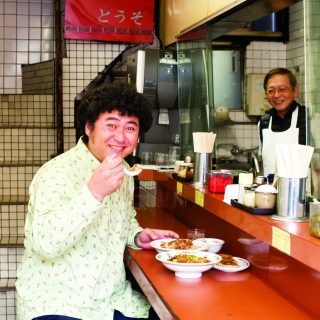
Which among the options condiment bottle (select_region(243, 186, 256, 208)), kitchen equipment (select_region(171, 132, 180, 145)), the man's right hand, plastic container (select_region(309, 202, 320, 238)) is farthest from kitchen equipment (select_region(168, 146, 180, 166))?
plastic container (select_region(309, 202, 320, 238))

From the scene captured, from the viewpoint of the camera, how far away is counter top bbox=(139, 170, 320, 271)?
1854mm

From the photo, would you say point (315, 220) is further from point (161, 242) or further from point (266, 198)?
point (161, 242)

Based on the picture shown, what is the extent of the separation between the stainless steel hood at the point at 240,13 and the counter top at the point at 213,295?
178cm

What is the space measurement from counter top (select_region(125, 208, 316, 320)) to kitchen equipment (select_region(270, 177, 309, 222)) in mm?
356

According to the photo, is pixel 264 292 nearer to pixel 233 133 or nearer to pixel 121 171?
pixel 121 171

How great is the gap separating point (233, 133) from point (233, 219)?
4175 millimetres

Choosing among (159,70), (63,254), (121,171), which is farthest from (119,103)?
(159,70)

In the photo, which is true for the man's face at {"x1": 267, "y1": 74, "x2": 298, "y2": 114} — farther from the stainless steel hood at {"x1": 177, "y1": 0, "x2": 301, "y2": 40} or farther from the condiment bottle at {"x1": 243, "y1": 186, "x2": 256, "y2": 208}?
the condiment bottle at {"x1": 243, "y1": 186, "x2": 256, "y2": 208}

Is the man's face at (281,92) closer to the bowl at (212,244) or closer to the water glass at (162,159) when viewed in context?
the water glass at (162,159)

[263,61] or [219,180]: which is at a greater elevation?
[263,61]

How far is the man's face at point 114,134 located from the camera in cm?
Answer: 262

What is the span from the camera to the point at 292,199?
2213 mm

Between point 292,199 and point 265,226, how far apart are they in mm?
158

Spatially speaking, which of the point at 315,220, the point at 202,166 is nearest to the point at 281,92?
the point at 202,166
